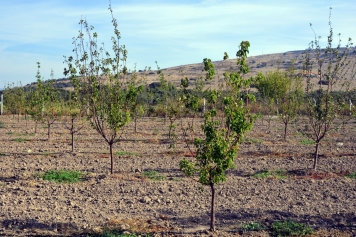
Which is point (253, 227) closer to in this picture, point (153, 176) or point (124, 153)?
point (153, 176)

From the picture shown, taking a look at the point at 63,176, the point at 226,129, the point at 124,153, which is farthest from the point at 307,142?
the point at 226,129

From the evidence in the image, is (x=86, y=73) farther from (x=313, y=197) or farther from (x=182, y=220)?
(x=313, y=197)

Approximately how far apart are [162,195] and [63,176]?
301 cm

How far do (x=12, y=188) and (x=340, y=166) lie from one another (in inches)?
387

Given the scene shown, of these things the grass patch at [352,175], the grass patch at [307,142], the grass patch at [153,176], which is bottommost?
the grass patch at [352,175]

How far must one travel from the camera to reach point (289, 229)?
306 inches

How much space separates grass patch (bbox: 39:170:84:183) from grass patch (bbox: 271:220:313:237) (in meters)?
5.62

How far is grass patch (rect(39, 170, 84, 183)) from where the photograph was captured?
37.3 ft

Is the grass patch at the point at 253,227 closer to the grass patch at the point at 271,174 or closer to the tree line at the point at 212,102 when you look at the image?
the tree line at the point at 212,102

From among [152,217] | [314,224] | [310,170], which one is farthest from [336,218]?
[310,170]

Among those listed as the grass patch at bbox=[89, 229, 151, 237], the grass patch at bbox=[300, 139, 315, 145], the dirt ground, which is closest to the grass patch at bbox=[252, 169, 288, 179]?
the dirt ground

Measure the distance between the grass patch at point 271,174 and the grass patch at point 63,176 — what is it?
4.90 m

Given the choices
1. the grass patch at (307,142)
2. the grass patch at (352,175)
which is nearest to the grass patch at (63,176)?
the grass patch at (352,175)

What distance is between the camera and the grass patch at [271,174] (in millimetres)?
12242
